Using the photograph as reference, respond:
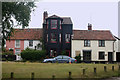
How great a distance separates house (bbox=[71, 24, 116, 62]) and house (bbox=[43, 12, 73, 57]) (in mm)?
1679

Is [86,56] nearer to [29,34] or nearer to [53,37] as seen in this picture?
[53,37]

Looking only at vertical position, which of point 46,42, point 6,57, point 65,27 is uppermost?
point 65,27

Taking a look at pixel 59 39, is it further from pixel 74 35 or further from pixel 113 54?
pixel 113 54

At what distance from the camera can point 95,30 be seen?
4525 centimetres

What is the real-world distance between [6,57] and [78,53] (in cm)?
1451

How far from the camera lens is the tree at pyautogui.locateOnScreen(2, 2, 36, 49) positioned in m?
18.6

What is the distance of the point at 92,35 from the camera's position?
4359 centimetres

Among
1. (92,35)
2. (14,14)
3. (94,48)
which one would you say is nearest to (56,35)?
(92,35)

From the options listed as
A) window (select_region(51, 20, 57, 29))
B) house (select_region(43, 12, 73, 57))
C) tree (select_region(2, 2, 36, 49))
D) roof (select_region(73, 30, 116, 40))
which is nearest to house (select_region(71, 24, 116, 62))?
roof (select_region(73, 30, 116, 40))

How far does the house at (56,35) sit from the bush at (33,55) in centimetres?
251

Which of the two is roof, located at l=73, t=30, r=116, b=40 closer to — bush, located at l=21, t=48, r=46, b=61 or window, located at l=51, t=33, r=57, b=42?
window, located at l=51, t=33, r=57, b=42

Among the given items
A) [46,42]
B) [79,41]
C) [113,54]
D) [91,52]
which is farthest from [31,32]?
[113,54]

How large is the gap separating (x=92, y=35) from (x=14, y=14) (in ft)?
86.5

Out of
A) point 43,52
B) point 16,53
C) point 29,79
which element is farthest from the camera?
point 16,53
